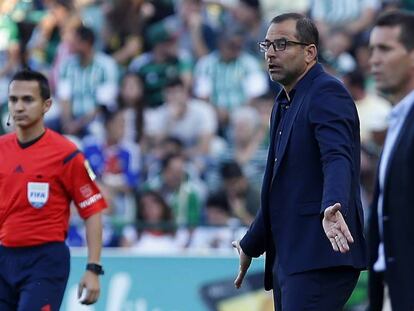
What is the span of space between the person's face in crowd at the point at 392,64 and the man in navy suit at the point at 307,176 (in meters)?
0.74

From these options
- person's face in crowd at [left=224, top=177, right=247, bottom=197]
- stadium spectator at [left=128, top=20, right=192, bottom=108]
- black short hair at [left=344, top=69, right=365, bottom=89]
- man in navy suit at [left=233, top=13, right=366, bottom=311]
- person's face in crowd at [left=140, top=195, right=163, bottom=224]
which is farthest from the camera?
stadium spectator at [left=128, top=20, right=192, bottom=108]

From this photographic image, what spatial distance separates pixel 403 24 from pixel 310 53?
3.16 feet

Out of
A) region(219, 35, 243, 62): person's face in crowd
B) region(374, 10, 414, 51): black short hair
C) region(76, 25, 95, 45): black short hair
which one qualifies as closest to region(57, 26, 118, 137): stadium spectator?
region(76, 25, 95, 45): black short hair

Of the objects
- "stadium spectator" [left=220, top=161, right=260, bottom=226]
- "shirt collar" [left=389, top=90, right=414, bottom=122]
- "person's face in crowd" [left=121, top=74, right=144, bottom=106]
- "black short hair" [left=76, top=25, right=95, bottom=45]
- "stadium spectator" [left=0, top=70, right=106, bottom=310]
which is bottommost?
"stadium spectator" [left=220, top=161, right=260, bottom=226]

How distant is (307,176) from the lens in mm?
5766

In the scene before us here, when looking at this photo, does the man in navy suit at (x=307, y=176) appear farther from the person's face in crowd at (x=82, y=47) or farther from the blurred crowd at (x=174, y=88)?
the person's face in crowd at (x=82, y=47)

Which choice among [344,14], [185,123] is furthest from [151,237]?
[344,14]

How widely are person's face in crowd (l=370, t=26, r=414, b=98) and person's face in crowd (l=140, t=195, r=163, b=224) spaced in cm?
625

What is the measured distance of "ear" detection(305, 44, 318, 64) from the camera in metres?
5.92

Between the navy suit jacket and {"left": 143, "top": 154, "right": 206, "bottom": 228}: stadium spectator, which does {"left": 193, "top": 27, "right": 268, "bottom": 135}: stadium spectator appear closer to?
{"left": 143, "top": 154, "right": 206, "bottom": 228}: stadium spectator

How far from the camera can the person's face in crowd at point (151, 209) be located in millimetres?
12594

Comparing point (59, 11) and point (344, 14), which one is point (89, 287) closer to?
point (344, 14)

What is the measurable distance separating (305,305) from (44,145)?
2754 mm

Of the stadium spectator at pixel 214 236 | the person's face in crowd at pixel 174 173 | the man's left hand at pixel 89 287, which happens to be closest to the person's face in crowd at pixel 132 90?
the person's face in crowd at pixel 174 173
